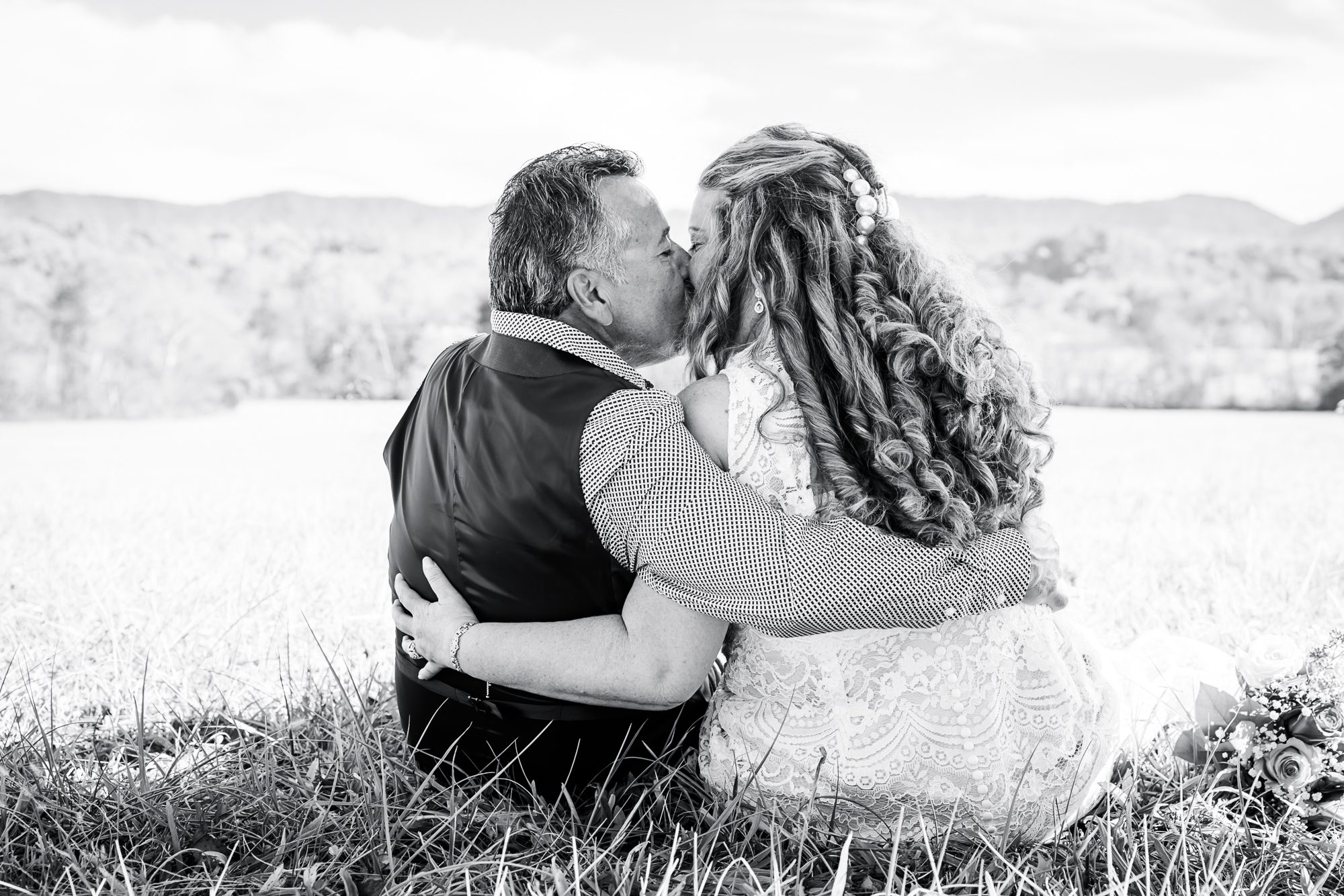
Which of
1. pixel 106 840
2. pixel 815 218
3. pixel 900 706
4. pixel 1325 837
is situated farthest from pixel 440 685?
pixel 1325 837

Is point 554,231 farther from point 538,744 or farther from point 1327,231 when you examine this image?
point 1327,231

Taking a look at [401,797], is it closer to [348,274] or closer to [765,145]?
[765,145]

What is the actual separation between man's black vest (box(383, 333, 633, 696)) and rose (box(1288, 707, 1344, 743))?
1.54 meters

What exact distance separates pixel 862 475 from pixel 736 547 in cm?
29

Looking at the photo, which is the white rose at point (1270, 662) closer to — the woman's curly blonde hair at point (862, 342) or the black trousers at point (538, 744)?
the woman's curly blonde hair at point (862, 342)

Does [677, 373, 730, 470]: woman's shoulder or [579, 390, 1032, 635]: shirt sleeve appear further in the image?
[677, 373, 730, 470]: woman's shoulder

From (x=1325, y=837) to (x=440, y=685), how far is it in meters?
1.80

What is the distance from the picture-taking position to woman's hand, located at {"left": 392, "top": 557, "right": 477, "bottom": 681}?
195cm

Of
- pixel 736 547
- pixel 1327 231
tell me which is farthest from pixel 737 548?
pixel 1327 231

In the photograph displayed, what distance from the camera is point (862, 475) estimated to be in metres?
1.83

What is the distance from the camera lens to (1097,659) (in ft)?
6.92

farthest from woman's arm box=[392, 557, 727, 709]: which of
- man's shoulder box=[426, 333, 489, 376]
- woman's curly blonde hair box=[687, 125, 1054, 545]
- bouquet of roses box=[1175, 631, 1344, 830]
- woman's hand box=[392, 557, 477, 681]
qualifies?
bouquet of roses box=[1175, 631, 1344, 830]

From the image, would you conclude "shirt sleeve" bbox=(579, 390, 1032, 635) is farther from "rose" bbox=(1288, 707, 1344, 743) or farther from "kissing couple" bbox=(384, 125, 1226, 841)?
"rose" bbox=(1288, 707, 1344, 743)

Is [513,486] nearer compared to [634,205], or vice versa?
[513,486]
